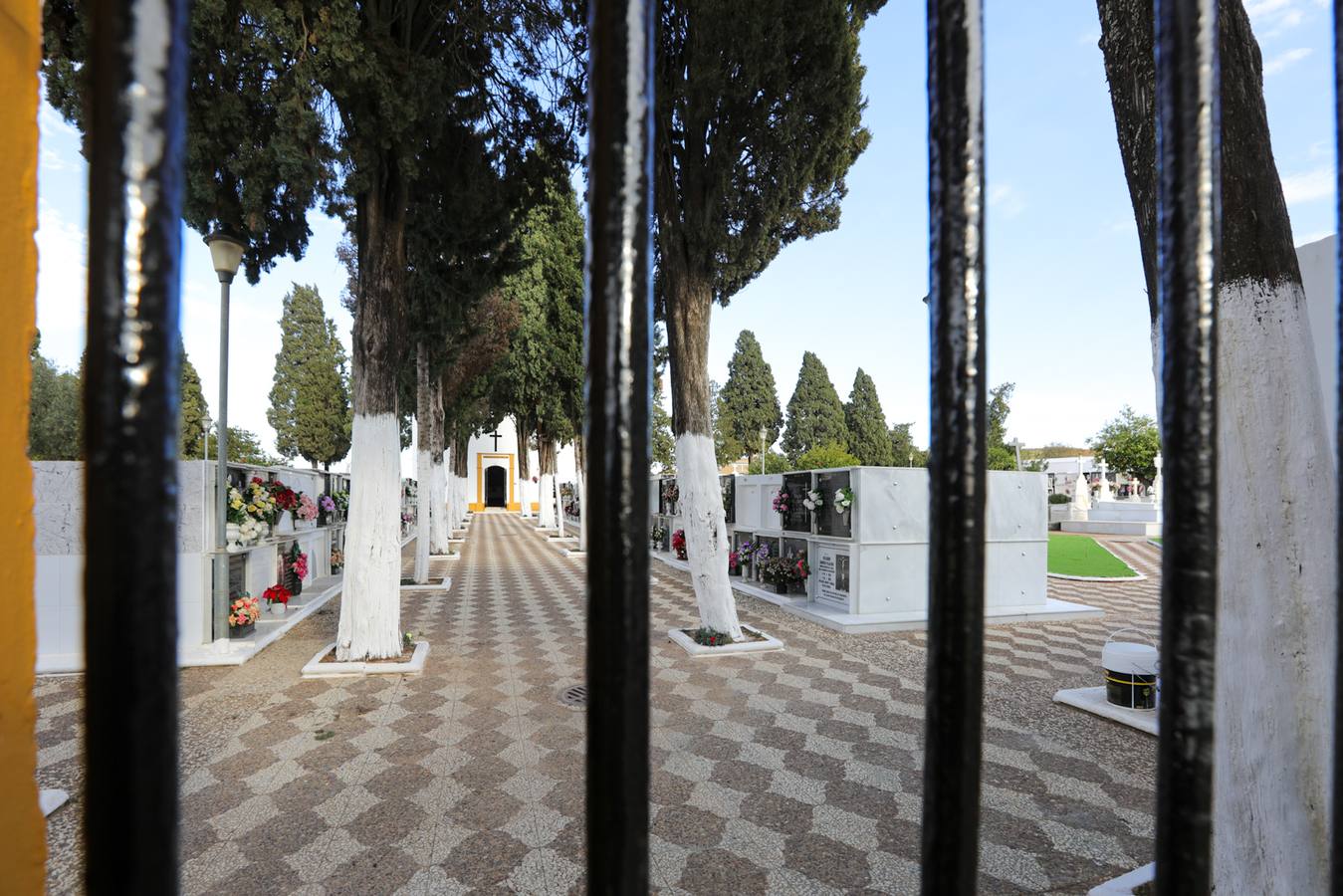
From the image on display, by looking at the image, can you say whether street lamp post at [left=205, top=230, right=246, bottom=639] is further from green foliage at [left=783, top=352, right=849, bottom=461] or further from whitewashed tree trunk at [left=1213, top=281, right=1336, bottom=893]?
green foliage at [left=783, top=352, right=849, bottom=461]

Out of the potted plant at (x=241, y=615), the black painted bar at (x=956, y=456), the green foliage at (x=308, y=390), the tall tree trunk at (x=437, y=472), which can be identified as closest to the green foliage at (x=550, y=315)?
the tall tree trunk at (x=437, y=472)

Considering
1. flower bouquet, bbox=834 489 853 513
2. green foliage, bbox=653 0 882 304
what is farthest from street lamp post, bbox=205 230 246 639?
flower bouquet, bbox=834 489 853 513

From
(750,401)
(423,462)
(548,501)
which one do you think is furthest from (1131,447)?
(423,462)

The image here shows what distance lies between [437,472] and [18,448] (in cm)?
1836

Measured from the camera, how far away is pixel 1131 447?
36781 millimetres

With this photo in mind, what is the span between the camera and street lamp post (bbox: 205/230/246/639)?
7883mm

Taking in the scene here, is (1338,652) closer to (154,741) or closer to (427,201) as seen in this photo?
(154,741)

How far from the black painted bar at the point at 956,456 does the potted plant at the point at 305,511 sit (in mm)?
12000

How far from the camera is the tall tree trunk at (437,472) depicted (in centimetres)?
1627

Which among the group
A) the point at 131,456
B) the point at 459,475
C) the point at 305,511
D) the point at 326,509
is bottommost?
the point at 326,509

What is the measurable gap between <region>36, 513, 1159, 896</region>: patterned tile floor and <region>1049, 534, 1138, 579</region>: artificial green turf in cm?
864

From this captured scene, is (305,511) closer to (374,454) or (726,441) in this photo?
(374,454)

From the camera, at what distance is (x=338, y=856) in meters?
3.71

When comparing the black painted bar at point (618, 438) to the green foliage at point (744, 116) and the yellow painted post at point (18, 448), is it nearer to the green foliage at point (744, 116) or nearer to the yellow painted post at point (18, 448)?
the yellow painted post at point (18, 448)
